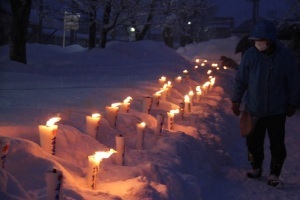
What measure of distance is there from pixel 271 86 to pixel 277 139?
2.26 feet

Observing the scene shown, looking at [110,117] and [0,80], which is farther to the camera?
[0,80]

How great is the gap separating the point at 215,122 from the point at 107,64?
7.40 m

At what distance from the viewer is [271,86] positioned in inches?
212

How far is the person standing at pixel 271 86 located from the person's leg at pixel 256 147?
0.01m

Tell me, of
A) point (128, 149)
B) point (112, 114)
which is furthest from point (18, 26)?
point (128, 149)

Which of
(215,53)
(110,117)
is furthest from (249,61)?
(215,53)

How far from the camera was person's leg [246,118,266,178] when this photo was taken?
18.4 feet

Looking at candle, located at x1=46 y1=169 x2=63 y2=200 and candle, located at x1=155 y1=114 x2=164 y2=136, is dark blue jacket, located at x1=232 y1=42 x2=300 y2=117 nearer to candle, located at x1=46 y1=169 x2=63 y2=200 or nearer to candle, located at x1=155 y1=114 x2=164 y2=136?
candle, located at x1=155 y1=114 x2=164 y2=136

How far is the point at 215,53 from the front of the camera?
114ft

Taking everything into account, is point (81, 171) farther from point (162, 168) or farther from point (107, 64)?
point (107, 64)

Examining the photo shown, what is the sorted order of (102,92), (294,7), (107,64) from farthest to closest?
(294,7) < (107,64) < (102,92)

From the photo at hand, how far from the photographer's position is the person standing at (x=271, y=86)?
5.30 metres

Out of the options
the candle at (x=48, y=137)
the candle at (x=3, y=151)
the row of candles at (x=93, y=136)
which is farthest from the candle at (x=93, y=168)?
the candle at (x=3, y=151)

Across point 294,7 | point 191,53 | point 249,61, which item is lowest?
point 191,53
